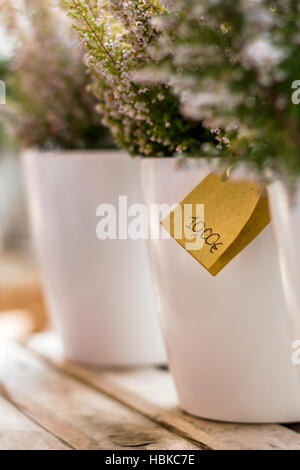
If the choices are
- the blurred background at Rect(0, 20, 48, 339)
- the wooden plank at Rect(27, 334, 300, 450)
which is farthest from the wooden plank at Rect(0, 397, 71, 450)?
the blurred background at Rect(0, 20, 48, 339)

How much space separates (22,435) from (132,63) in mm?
594

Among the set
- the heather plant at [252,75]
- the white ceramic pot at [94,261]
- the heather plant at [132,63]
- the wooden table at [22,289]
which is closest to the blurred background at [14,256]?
the wooden table at [22,289]

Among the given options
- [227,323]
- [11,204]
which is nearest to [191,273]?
[227,323]

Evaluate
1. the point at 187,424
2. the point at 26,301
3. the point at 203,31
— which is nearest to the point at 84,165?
the point at 187,424

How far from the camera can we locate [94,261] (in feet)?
4.85

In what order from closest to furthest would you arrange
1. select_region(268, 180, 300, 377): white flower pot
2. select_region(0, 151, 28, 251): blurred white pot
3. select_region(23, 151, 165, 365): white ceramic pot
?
1. select_region(268, 180, 300, 377): white flower pot
2. select_region(23, 151, 165, 365): white ceramic pot
3. select_region(0, 151, 28, 251): blurred white pot

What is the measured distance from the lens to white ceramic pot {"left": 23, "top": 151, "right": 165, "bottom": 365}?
4.68ft

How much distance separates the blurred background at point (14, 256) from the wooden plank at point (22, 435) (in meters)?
0.64

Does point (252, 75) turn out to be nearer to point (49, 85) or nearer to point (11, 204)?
point (49, 85)

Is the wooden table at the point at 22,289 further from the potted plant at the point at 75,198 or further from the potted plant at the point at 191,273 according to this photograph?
the potted plant at the point at 191,273

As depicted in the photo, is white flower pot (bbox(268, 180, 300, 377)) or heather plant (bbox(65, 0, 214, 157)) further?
heather plant (bbox(65, 0, 214, 157))

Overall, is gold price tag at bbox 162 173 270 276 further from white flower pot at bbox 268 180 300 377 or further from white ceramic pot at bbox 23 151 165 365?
white ceramic pot at bbox 23 151 165 365

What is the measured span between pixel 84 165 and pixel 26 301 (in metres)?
1.20
